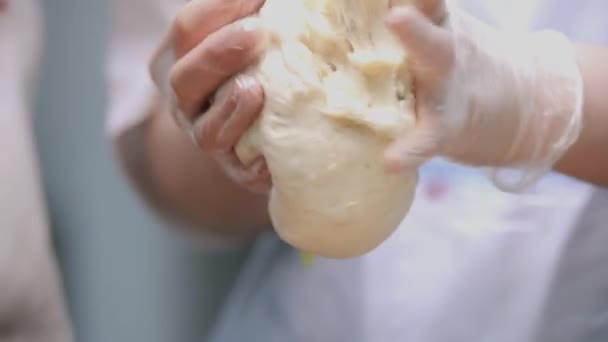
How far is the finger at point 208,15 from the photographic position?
49 cm

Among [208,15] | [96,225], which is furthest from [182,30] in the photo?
[96,225]

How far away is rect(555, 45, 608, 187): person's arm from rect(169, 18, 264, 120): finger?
222 millimetres

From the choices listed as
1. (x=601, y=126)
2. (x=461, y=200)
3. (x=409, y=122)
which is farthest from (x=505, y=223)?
(x=409, y=122)

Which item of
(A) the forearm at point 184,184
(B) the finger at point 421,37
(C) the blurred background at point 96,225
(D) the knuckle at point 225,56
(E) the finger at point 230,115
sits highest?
(B) the finger at point 421,37

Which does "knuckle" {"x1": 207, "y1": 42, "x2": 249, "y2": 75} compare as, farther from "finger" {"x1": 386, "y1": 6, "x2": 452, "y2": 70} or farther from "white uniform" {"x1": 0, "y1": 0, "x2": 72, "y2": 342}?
"white uniform" {"x1": 0, "y1": 0, "x2": 72, "y2": 342}

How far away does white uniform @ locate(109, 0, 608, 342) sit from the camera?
652mm

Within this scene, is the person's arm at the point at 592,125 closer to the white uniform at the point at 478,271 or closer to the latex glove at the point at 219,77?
the white uniform at the point at 478,271

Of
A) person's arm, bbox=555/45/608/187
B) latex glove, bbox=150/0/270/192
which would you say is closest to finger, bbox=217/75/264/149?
latex glove, bbox=150/0/270/192

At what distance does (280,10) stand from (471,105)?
0.40 ft

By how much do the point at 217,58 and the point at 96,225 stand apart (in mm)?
590

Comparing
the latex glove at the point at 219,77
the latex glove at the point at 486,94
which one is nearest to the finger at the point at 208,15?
the latex glove at the point at 219,77

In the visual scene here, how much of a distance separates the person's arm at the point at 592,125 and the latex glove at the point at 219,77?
0.70ft

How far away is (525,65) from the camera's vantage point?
1.66ft

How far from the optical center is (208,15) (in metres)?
0.49
